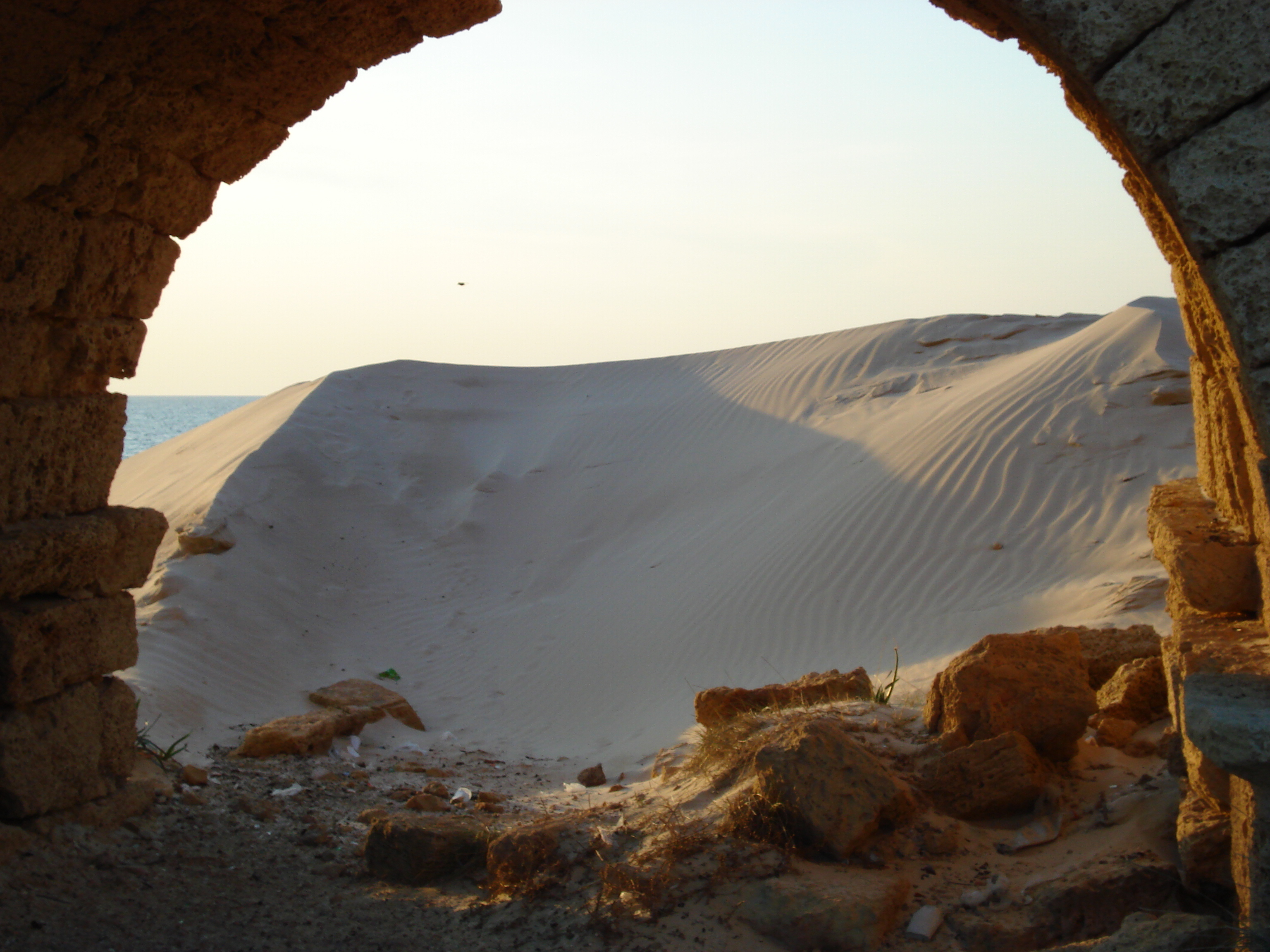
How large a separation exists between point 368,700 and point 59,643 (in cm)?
377

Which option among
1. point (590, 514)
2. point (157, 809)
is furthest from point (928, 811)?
point (590, 514)

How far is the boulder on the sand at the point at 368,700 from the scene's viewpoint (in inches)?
293

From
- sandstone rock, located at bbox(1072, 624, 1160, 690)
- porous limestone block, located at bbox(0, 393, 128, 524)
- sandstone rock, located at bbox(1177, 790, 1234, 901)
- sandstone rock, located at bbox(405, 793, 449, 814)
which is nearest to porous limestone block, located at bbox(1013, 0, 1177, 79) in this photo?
sandstone rock, located at bbox(1177, 790, 1234, 901)

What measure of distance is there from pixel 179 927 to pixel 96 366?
2.23 m

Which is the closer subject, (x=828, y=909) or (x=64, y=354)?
(x=828, y=909)

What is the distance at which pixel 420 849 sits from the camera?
390cm

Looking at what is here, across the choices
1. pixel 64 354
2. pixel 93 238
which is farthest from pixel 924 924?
pixel 93 238

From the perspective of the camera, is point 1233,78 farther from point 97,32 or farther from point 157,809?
point 157,809

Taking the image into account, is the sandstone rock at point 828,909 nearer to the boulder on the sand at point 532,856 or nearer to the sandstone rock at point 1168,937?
the sandstone rock at point 1168,937

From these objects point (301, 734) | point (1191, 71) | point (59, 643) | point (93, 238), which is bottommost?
point (301, 734)

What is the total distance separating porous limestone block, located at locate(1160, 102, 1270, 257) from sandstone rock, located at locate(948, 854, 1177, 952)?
6.26 feet

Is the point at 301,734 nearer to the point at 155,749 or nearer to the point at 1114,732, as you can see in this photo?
the point at 155,749

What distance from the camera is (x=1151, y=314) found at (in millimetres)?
12414

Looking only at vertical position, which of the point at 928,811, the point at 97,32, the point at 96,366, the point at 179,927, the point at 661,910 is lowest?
the point at 179,927
